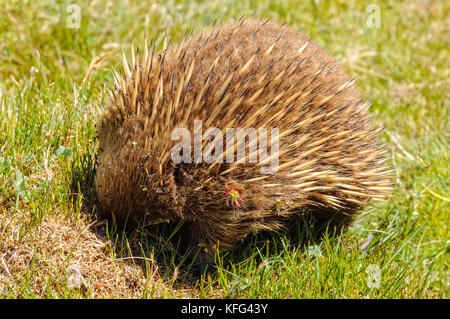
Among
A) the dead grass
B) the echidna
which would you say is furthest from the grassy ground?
the echidna

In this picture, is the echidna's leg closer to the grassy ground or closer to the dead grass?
the grassy ground

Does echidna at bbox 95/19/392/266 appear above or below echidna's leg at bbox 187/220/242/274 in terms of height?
above

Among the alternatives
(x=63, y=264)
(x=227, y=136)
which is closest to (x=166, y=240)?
(x=63, y=264)

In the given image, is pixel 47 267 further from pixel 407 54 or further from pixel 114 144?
pixel 407 54

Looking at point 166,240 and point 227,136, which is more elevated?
point 227,136

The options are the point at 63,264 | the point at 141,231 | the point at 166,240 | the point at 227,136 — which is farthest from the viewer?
the point at 166,240

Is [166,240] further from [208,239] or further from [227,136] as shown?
[227,136]

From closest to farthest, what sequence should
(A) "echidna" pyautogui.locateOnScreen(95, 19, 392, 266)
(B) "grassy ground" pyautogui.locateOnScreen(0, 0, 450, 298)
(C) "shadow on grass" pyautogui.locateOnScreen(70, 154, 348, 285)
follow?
(A) "echidna" pyautogui.locateOnScreen(95, 19, 392, 266) → (B) "grassy ground" pyautogui.locateOnScreen(0, 0, 450, 298) → (C) "shadow on grass" pyautogui.locateOnScreen(70, 154, 348, 285)
